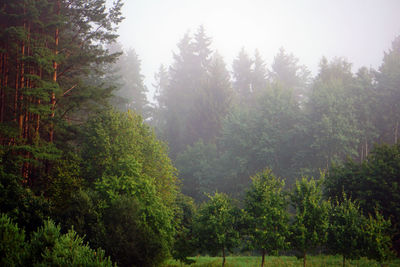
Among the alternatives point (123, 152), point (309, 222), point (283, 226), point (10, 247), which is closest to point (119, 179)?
point (123, 152)

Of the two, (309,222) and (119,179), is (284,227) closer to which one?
(309,222)

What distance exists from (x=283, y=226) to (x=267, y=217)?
1.20m

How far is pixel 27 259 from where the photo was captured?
1215 cm

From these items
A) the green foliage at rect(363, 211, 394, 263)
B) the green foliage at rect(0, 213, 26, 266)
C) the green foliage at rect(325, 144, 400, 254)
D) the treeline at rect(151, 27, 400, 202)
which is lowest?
the green foliage at rect(363, 211, 394, 263)

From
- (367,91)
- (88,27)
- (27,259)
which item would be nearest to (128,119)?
(88,27)

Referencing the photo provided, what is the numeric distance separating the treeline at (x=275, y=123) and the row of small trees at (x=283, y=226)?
12.6m

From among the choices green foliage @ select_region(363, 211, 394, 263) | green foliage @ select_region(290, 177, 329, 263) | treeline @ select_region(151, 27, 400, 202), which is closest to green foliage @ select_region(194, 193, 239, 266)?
green foliage @ select_region(290, 177, 329, 263)

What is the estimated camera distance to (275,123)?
43656 millimetres

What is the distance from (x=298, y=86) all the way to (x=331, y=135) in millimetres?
33187

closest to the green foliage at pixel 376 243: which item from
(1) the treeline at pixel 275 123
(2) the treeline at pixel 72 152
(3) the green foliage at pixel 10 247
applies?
(1) the treeline at pixel 275 123

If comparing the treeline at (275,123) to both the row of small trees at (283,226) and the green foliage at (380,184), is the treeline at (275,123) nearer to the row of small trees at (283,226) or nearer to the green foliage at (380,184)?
the green foliage at (380,184)

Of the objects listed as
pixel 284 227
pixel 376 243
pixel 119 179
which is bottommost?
pixel 376 243

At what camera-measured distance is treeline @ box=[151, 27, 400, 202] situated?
38875 mm

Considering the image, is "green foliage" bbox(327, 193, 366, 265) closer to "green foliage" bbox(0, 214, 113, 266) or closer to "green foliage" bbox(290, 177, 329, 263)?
"green foliage" bbox(290, 177, 329, 263)
